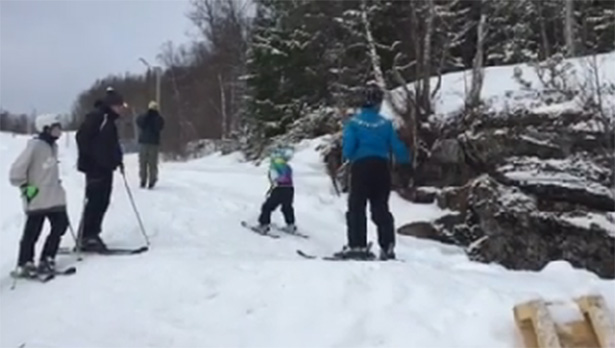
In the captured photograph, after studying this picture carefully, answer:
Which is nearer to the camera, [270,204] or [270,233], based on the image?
[270,233]

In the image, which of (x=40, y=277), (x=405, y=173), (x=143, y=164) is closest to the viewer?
(x=40, y=277)

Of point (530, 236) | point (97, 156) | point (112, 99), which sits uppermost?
point (112, 99)

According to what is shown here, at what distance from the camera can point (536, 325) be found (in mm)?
5719

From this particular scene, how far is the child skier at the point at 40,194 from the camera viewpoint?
349 inches

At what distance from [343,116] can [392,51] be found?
395cm

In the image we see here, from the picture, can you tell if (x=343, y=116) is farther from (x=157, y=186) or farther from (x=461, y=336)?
(x=461, y=336)

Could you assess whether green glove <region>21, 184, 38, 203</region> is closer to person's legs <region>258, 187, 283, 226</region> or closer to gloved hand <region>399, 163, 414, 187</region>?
person's legs <region>258, 187, 283, 226</region>

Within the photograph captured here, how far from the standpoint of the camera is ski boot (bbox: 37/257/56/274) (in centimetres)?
875

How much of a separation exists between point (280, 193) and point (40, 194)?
4.90 m

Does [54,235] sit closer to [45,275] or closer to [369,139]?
[45,275]

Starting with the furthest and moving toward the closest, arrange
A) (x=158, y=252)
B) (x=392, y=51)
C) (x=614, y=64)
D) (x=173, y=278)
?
(x=392, y=51)
(x=614, y=64)
(x=158, y=252)
(x=173, y=278)

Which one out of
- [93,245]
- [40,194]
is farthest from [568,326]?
[93,245]

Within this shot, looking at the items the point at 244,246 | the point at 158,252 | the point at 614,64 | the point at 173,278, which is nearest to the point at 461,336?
the point at 173,278

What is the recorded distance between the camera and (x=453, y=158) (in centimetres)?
1861
